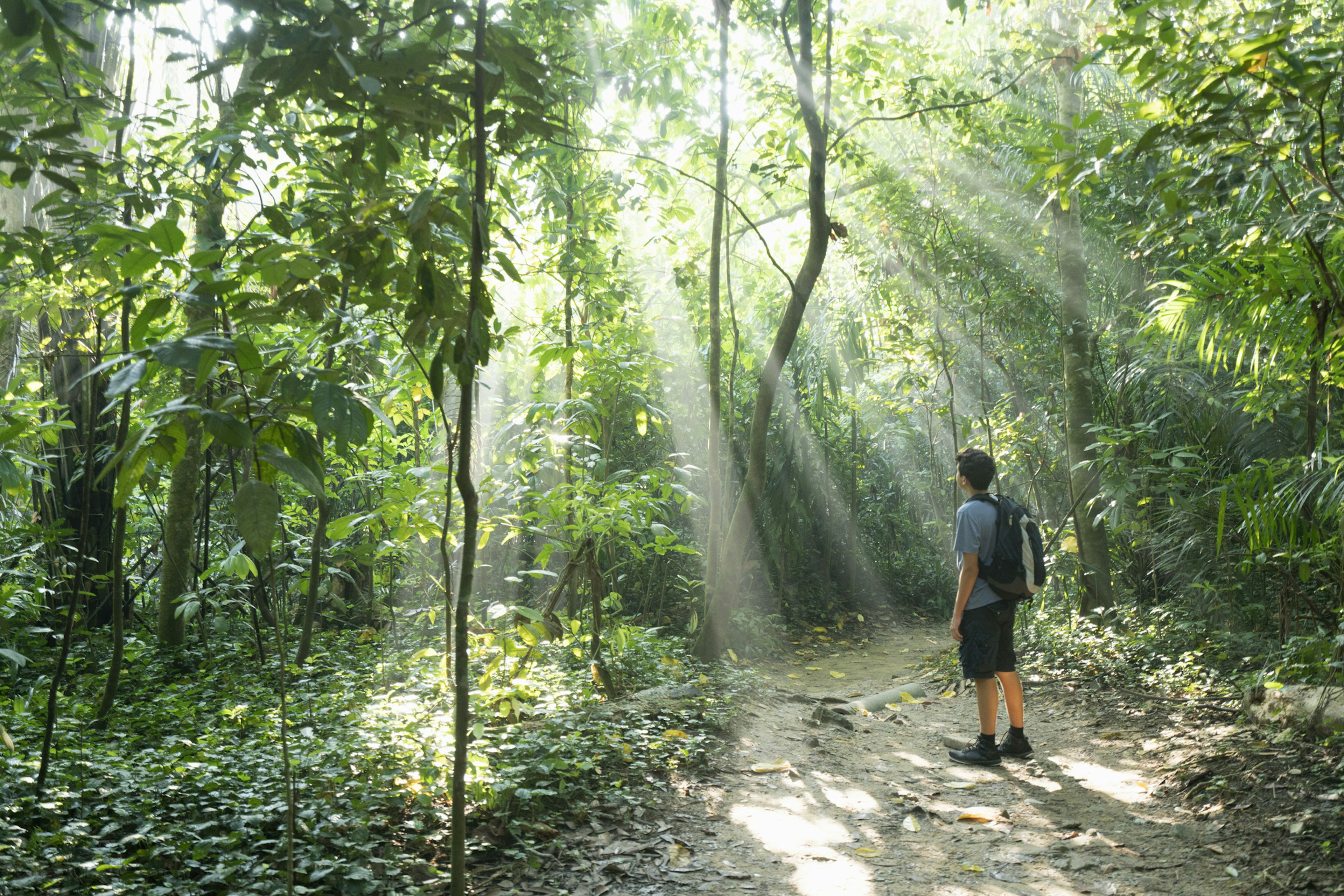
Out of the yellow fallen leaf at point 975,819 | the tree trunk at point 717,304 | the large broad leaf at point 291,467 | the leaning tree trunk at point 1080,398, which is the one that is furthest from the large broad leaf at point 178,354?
the leaning tree trunk at point 1080,398

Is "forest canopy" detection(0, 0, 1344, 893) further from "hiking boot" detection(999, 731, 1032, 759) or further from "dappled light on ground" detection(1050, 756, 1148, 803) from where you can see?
"hiking boot" detection(999, 731, 1032, 759)

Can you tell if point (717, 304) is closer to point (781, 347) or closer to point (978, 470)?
point (781, 347)

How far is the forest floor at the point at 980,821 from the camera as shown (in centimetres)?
283

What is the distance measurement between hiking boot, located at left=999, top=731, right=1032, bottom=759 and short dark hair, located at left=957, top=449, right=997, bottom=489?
1363mm

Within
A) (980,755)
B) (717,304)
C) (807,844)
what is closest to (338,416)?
(807,844)

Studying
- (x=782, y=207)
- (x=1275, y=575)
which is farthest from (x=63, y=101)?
(x=782, y=207)

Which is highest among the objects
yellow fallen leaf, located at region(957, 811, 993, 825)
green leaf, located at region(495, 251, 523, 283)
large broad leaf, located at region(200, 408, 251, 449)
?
green leaf, located at region(495, 251, 523, 283)

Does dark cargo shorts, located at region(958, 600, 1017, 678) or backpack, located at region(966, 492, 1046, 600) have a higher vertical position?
backpack, located at region(966, 492, 1046, 600)

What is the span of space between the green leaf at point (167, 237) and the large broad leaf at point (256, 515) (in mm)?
432

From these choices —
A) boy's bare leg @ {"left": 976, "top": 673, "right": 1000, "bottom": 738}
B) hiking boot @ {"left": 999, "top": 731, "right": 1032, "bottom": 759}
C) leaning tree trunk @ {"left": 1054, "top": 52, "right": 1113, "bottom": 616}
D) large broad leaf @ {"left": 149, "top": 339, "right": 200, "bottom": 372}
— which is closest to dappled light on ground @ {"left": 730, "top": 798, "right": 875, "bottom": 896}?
boy's bare leg @ {"left": 976, "top": 673, "right": 1000, "bottom": 738}

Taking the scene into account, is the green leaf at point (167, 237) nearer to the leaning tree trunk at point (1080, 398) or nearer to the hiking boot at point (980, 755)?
the hiking boot at point (980, 755)

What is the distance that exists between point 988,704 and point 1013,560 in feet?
2.57

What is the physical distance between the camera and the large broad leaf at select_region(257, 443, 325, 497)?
4.95 ft

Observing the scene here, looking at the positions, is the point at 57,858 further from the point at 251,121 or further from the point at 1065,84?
the point at 1065,84
